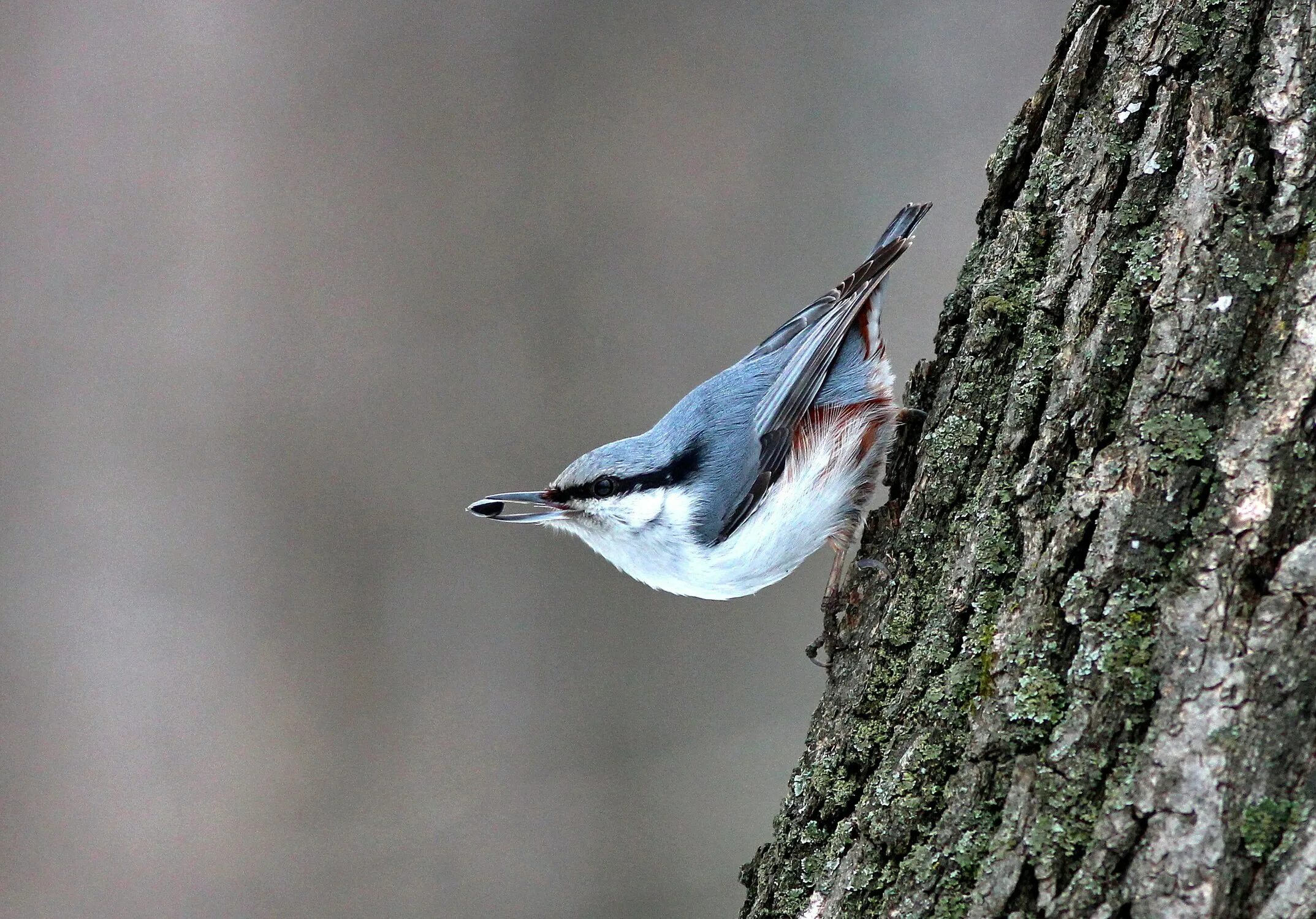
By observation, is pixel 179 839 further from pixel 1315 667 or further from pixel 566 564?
pixel 1315 667

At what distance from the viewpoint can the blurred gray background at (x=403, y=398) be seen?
3791 mm

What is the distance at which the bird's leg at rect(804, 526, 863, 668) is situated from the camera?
190 cm

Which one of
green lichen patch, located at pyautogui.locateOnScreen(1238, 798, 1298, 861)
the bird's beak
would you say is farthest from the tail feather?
green lichen patch, located at pyautogui.locateOnScreen(1238, 798, 1298, 861)

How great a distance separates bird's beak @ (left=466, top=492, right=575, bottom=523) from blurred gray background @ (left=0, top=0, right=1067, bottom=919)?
A: 4.82ft

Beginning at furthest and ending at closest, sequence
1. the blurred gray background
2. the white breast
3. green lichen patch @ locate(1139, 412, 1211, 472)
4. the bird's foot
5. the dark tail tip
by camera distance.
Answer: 1. the blurred gray background
2. the dark tail tip
3. the white breast
4. the bird's foot
5. green lichen patch @ locate(1139, 412, 1211, 472)

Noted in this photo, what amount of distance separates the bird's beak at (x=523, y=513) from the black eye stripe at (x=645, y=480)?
2 cm

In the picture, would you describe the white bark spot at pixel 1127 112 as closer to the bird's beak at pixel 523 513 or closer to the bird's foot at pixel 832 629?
the bird's foot at pixel 832 629

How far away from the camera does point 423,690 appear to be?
13.5ft

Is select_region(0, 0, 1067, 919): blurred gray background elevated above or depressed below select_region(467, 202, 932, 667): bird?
above

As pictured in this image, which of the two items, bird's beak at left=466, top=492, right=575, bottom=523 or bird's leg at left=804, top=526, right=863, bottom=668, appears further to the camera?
bird's beak at left=466, top=492, right=575, bottom=523

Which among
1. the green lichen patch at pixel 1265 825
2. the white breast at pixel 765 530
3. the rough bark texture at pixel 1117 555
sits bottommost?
the green lichen patch at pixel 1265 825

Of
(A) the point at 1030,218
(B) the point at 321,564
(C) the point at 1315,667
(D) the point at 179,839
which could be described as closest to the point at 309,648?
(B) the point at 321,564

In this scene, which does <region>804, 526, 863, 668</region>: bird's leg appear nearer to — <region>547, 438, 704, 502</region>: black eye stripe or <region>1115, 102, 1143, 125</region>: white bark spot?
<region>547, 438, 704, 502</region>: black eye stripe

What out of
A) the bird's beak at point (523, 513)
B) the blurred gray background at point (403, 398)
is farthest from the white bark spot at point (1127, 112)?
the blurred gray background at point (403, 398)
